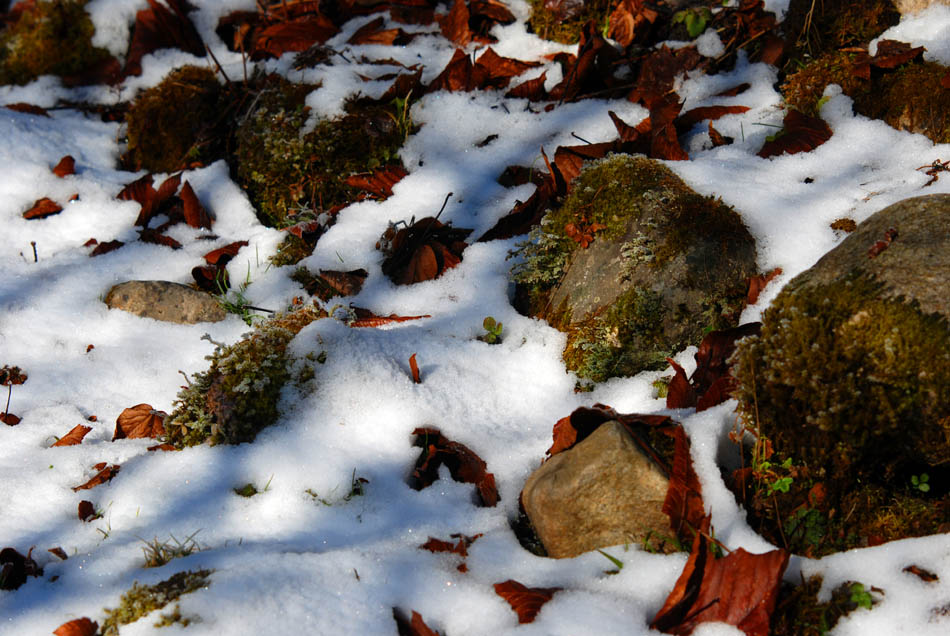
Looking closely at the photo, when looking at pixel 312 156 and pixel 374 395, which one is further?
pixel 312 156

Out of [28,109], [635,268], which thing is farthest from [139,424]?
[28,109]

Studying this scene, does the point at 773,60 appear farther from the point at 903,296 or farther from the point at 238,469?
→ the point at 238,469

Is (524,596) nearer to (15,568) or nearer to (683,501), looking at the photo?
(683,501)

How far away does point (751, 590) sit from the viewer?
86.2 inches

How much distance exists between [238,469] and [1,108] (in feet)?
13.7

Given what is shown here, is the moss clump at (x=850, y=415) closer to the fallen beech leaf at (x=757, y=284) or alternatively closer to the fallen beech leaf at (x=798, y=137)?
the fallen beech leaf at (x=757, y=284)

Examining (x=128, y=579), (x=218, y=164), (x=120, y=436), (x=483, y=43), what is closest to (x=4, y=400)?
(x=120, y=436)

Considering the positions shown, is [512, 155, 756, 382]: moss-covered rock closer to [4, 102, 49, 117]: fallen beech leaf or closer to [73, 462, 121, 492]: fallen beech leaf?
[73, 462, 121, 492]: fallen beech leaf

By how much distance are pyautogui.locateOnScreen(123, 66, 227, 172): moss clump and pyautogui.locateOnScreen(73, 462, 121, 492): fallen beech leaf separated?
8.86 ft

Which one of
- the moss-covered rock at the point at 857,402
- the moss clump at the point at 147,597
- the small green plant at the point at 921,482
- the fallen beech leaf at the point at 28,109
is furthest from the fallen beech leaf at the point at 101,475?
the fallen beech leaf at the point at 28,109

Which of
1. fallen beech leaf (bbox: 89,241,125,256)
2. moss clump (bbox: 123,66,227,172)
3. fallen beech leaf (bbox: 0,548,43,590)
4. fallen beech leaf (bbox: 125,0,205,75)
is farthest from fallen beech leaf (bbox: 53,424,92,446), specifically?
fallen beech leaf (bbox: 125,0,205,75)

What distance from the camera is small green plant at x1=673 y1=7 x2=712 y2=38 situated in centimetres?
492

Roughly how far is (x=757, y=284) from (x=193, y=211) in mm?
3552

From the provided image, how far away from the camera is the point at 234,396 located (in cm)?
320
